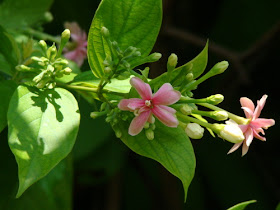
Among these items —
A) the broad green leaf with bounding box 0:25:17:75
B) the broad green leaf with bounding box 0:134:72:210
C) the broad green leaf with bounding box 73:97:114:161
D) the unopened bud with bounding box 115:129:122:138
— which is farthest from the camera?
the broad green leaf with bounding box 73:97:114:161

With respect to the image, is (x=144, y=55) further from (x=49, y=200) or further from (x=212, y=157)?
(x=212, y=157)

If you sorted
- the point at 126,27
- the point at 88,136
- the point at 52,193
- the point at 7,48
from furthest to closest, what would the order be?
1. the point at 88,136
2. the point at 52,193
3. the point at 7,48
4. the point at 126,27

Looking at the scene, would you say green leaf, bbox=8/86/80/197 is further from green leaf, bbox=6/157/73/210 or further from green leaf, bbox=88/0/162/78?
green leaf, bbox=6/157/73/210

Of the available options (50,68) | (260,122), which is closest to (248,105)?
(260,122)

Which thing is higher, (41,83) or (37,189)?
(41,83)

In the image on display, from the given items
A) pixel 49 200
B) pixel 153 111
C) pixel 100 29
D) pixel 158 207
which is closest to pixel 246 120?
pixel 153 111

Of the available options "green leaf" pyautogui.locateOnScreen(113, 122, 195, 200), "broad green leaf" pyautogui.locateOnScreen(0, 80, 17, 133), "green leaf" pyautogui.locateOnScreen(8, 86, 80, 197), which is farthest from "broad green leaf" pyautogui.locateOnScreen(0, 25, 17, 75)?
"green leaf" pyautogui.locateOnScreen(113, 122, 195, 200)

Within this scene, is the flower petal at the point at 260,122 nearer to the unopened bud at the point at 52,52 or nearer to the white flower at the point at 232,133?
the white flower at the point at 232,133

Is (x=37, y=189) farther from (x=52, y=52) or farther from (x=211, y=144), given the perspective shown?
(x=211, y=144)
